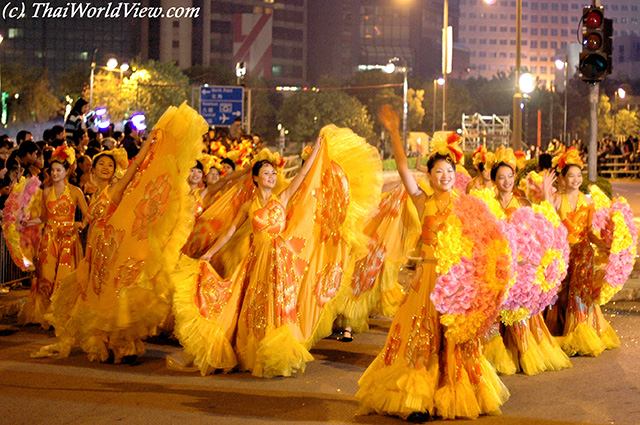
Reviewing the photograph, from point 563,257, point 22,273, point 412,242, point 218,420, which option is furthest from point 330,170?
point 22,273

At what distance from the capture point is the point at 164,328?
9.49m

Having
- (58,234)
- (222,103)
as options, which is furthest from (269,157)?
(222,103)

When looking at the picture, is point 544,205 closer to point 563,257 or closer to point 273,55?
point 563,257

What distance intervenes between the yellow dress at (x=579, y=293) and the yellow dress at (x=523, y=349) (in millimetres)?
600

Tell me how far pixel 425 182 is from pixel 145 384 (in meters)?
4.32

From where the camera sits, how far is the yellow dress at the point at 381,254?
9.47 m

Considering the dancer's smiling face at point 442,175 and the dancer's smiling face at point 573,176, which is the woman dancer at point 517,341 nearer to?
the dancer's smiling face at point 573,176

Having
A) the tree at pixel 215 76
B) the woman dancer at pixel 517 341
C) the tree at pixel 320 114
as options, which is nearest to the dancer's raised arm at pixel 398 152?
the woman dancer at pixel 517 341

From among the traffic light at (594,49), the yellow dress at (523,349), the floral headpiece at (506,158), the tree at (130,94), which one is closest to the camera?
the yellow dress at (523,349)

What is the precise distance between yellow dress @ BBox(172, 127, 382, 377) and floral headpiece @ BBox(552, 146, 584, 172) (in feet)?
5.95

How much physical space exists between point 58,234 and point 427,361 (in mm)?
5365

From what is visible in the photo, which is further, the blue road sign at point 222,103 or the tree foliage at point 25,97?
the tree foliage at point 25,97

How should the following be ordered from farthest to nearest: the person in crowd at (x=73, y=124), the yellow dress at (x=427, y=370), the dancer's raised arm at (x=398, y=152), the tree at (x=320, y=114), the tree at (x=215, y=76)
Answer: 1. the tree at (x=215, y=76)
2. the tree at (x=320, y=114)
3. the person in crowd at (x=73, y=124)
4. the dancer's raised arm at (x=398, y=152)
5. the yellow dress at (x=427, y=370)

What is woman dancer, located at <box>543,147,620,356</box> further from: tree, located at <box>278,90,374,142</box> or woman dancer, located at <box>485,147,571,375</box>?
tree, located at <box>278,90,374,142</box>
